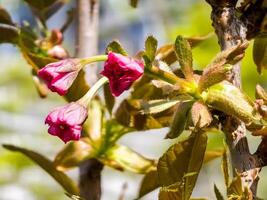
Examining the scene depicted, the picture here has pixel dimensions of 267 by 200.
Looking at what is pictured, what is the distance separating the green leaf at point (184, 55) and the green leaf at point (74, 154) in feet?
1.16

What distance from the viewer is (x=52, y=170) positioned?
1.08 m

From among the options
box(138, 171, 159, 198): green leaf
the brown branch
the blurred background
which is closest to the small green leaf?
the brown branch

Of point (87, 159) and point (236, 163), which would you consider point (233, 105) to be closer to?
point (236, 163)

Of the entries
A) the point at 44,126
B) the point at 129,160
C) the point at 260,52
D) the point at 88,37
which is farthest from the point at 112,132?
the point at 44,126

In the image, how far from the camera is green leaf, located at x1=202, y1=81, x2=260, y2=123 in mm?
731

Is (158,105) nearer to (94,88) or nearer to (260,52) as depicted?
(94,88)

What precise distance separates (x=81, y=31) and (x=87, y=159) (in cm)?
25

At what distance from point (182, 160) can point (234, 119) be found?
8 cm

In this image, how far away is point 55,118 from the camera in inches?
29.0

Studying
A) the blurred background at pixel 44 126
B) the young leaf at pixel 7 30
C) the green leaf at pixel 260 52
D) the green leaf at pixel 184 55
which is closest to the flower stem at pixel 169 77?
the green leaf at pixel 184 55

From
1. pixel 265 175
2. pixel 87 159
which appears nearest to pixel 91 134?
pixel 87 159

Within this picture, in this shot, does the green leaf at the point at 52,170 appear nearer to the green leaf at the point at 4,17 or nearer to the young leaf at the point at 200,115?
the green leaf at the point at 4,17

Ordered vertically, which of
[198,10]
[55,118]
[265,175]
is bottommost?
[265,175]

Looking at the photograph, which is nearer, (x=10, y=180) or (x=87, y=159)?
(x=87, y=159)
